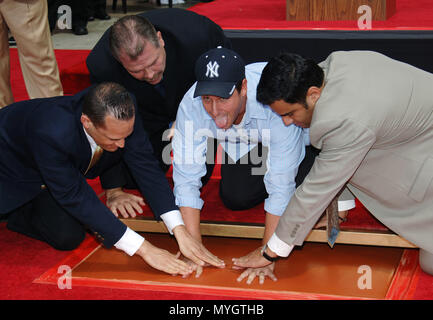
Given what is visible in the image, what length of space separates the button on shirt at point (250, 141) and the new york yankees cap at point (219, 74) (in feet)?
0.49

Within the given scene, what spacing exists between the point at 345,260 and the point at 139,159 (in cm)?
80

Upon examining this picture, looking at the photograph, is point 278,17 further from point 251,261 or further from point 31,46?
point 251,261

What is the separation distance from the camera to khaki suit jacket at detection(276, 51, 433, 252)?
1528 mm

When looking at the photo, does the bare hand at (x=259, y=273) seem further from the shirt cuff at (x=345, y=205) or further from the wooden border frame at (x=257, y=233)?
the shirt cuff at (x=345, y=205)

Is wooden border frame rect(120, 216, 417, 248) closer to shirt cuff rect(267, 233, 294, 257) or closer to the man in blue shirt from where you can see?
the man in blue shirt

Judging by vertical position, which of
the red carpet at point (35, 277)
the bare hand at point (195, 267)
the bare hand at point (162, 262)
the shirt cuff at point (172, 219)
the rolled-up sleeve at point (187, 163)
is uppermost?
the rolled-up sleeve at point (187, 163)

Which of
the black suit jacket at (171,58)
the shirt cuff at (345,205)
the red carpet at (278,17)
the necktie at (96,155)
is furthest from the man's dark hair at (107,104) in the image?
the red carpet at (278,17)

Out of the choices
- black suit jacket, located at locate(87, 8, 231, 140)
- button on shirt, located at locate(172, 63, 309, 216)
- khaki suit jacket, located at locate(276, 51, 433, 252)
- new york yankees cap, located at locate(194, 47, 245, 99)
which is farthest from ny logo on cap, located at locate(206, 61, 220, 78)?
black suit jacket, located at locate(87, 8, 231, 140)

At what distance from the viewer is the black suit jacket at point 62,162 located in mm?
1836

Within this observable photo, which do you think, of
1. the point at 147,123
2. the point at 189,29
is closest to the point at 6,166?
the point at 147,123

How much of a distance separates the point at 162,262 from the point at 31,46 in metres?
1.64

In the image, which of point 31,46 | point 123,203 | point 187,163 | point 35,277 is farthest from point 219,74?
point 31,46

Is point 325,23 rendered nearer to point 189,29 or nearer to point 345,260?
point 189,29

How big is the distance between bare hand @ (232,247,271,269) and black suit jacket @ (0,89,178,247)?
0.94 ft
